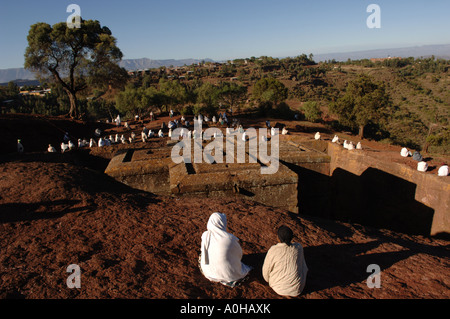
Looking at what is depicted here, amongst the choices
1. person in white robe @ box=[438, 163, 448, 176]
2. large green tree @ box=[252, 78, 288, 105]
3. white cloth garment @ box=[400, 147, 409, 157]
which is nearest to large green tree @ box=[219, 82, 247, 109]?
large green tree @ box=[252, 78, 288, 105]

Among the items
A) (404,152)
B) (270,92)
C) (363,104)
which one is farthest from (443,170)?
(270,92)

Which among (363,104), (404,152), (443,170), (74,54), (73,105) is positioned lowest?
(443,170)

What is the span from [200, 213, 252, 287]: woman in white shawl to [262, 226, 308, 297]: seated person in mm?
425

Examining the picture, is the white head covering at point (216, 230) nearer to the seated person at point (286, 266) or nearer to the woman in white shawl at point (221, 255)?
the woman in white shawl at point (221, 255)

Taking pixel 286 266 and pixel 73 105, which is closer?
pixel 286 266

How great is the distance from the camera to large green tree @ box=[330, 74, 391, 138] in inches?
757

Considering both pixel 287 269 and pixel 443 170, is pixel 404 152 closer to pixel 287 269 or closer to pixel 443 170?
pixel 443 170

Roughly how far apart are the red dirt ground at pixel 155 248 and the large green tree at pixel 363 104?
1522 cm

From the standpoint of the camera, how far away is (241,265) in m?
3.43

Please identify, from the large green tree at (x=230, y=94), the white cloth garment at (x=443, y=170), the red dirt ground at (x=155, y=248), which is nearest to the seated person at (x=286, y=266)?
the red dirt ground at (x=155, y=248)

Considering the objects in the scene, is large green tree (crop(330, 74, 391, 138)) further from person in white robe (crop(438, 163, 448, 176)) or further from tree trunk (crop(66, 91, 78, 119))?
tree trunk (crop(66, 91, 78, 119))

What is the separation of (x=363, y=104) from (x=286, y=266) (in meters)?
19.7

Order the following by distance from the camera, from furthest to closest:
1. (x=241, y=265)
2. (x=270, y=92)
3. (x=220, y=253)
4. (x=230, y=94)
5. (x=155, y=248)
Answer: (x=230, y=94) < (x=270, y=92) < (x=155, y=248) < (x=241, y=265) < (x=220, y=253)

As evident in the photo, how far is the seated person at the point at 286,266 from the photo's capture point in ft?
10.3
